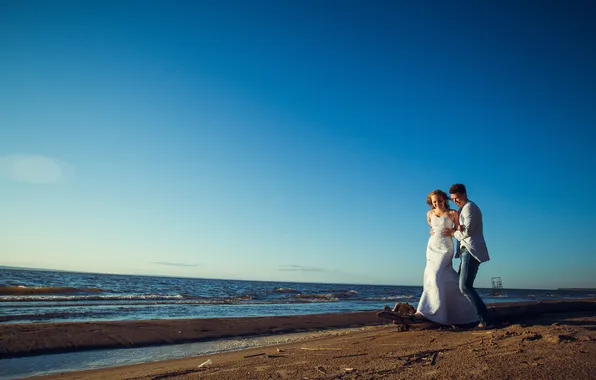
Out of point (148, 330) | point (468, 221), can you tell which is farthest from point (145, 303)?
point (468, 221)

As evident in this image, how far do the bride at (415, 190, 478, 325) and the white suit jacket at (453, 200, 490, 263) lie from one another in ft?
1.21

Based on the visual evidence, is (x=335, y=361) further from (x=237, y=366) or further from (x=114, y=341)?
(x=114, y=341)

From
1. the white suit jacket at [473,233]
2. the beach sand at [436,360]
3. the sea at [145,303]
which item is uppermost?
the white suit jacket at [473,233]

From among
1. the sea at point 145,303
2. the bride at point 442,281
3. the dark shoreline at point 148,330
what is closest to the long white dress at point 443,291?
the bride at point 442,281

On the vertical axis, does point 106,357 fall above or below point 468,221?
below

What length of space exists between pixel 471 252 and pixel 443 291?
790 millimetres

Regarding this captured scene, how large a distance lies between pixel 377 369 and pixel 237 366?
57.5 inches

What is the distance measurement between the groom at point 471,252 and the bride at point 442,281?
0.21 metres

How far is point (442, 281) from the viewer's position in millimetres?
5238

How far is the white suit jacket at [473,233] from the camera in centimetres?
489

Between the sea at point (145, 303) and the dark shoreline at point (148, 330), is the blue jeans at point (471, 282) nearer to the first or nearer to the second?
the dark shoreline at point (148, 330)

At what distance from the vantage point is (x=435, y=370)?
8.61 ft

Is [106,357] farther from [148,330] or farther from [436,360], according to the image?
[436,360]

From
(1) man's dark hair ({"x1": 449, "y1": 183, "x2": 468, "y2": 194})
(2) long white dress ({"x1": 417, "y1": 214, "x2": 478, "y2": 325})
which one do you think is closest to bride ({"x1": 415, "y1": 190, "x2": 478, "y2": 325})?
(2) long white dress ({"x1": 417, "y1": 214, "x2": 478, "y2": 325})
